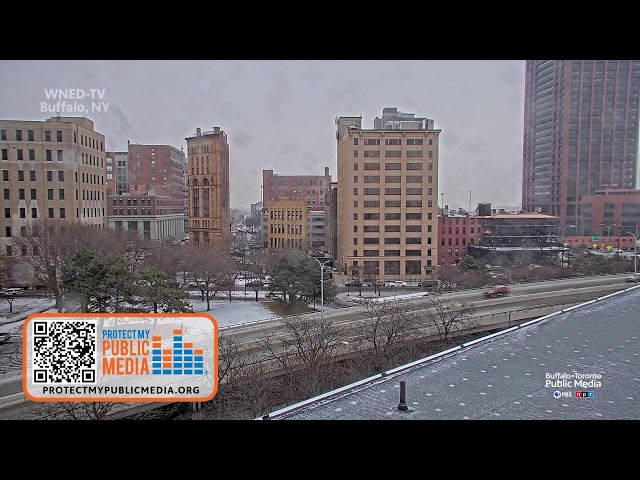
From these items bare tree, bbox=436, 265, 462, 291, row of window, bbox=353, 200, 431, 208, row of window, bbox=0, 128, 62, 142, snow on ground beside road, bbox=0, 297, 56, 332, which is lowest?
bare tree, bbox=436, 265, 462, 291

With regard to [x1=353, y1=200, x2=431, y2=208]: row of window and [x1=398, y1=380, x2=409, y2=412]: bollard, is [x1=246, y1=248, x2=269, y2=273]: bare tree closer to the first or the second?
[x1=353, y1=200, x2=431, y2=208]: row of window

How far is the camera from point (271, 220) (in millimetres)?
4629

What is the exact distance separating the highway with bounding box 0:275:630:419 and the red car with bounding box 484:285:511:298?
6cm

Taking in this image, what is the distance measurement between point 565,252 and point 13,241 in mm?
5817

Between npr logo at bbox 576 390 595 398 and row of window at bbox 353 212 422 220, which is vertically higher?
row of window at bbox 353 212 422 220

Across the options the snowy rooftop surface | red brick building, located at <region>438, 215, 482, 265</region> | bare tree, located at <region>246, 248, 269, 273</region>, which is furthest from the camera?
red brick building, located at <region>438, 215, 482, 265</region>

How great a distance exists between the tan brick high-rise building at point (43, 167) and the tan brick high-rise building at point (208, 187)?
0.90m

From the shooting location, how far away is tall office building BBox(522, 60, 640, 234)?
545 cm

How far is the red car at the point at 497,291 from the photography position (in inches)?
236

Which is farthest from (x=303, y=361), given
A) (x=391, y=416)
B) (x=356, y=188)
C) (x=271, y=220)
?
(x=391, y=416)

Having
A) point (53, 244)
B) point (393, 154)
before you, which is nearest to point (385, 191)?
point (393, 154)

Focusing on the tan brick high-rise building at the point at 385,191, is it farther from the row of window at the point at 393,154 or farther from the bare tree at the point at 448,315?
the bare tree at the point at 448,315

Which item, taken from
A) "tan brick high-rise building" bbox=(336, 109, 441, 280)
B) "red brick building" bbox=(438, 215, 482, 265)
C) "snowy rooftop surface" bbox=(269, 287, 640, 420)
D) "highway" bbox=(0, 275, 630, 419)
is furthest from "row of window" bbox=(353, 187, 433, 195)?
"snowy rooftop surface" bbox=(269, 287, 640, 420)

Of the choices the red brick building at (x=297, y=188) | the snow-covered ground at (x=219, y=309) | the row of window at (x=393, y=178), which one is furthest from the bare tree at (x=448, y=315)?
the red brick building at (x=297, y=188)
